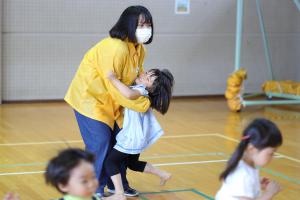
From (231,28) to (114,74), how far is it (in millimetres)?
5672

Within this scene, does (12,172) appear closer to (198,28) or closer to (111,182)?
(111,182)

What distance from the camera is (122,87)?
154 inches

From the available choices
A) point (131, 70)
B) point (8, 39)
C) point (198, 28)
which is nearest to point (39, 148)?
point (131, 70)

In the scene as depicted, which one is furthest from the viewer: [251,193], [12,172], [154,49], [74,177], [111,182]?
[154,49]

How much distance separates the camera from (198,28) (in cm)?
912

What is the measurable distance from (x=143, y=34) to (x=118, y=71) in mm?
279

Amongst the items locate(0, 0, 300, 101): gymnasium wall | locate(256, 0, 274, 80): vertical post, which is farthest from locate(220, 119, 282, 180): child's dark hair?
locate(256, 0, 274, 80): vertical post

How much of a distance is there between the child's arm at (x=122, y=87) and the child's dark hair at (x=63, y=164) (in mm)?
1440

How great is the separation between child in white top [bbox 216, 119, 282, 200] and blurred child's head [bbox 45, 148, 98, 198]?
1.94 ft

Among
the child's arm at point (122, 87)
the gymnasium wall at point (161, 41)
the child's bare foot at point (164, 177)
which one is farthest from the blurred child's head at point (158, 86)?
the gymnasium wall at point (161, 41)

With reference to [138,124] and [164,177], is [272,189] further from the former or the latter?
[164,177]

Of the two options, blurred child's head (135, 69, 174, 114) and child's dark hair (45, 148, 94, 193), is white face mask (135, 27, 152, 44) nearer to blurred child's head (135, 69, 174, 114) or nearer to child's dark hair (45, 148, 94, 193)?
blurred child's head (135, 69, 174, 114)

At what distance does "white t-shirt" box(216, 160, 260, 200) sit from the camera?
8.71 feet

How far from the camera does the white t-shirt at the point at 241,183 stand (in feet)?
8.71
